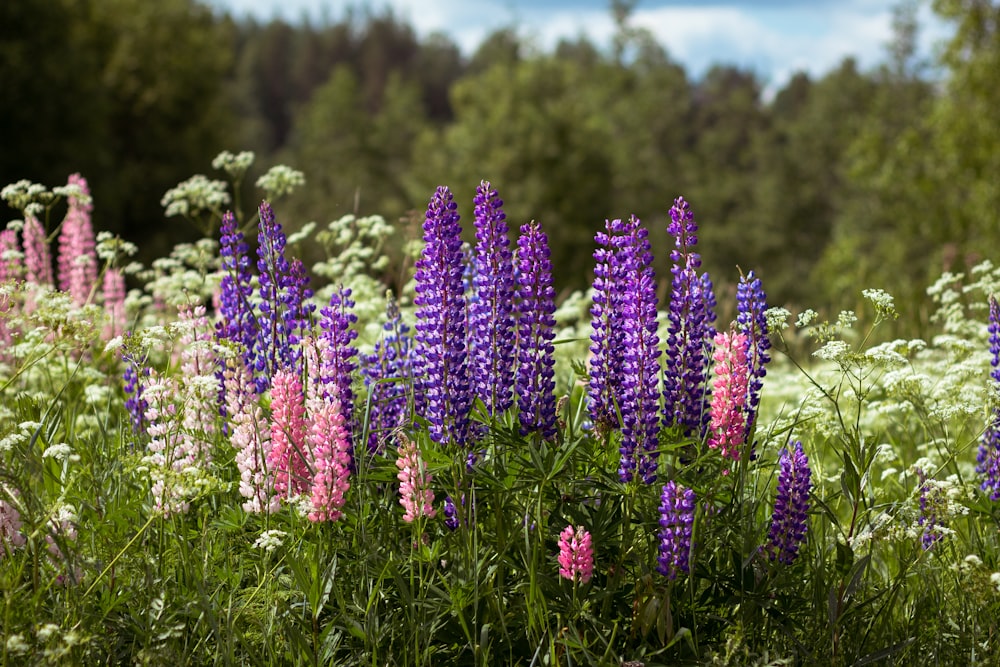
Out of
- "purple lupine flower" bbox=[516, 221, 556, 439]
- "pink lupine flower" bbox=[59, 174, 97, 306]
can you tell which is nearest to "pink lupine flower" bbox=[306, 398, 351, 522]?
"purple lupine flower" bbox=[516, 221, 556, 439]

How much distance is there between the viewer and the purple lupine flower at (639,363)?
3.71 metres

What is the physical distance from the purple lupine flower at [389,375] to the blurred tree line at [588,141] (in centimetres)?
80

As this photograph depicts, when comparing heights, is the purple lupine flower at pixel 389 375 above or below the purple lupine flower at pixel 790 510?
above

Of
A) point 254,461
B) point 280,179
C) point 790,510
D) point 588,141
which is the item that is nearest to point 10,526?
point 254,461

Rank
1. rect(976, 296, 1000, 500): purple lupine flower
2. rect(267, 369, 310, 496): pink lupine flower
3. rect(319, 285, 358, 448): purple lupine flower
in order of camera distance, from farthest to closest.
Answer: rect(976, 296, 1000, 500): purple lupine flower → rect(319, 285, 358, 448): purple lupine flower → rect(267, 369, 310, 496): pink lupine flower

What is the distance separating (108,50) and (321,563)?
30870mm

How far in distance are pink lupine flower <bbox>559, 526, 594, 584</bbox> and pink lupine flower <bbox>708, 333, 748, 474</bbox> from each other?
2.43 ft

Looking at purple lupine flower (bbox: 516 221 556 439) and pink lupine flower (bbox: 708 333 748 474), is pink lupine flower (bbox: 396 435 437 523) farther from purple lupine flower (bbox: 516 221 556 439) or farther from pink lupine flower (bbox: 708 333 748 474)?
pink lupine flower (bbox: 708 333 748 474)

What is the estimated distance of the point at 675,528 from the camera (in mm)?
3494

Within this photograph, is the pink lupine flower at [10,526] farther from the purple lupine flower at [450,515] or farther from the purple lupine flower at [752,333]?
the purple lupine flower at [752,333]

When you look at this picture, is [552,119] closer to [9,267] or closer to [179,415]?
[9,267]

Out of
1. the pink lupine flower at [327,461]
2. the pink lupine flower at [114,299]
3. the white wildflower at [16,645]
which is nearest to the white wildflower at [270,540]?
the pink lupine flower at [327,461]

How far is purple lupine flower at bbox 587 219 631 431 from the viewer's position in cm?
387

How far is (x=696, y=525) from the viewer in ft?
11.2
